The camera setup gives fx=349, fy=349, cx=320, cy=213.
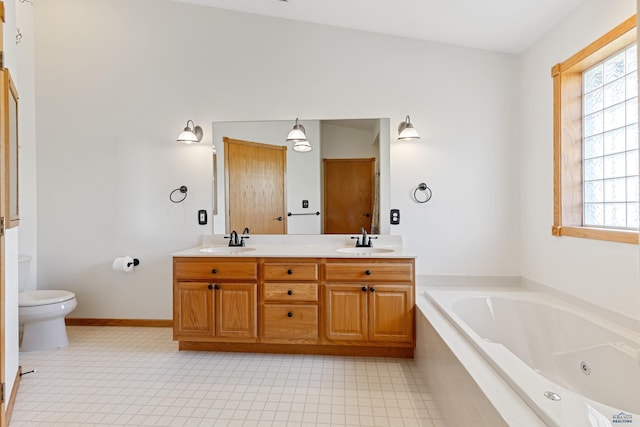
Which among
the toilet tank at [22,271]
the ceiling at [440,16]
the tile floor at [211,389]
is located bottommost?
the tile floor at [211,389]

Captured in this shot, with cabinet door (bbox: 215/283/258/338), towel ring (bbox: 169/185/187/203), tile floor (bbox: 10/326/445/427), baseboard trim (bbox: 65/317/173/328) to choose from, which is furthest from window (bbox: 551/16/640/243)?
baseboard trim (bbox: 65/317/173/328)

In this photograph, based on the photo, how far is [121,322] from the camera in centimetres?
320

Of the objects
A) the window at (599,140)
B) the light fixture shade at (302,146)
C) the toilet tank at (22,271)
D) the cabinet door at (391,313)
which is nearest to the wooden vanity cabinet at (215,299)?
the cabinet door at (391,313)

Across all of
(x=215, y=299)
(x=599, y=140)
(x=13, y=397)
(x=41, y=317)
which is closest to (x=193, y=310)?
(x=215, y=299)

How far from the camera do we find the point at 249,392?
81.4 inches

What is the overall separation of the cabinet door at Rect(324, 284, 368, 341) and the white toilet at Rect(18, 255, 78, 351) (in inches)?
81.1

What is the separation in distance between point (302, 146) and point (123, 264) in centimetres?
186

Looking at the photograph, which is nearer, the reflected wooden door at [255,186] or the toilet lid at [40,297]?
the toilet lid at [40,297]

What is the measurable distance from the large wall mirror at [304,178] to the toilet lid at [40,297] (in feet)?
4.19

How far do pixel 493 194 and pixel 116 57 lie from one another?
3495 millimetres

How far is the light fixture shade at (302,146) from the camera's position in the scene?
9.84ft

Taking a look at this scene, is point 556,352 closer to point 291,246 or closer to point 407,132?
point 407,132

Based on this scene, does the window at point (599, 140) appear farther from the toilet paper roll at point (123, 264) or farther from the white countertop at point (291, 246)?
the toilet paper roll at point (123, 264)

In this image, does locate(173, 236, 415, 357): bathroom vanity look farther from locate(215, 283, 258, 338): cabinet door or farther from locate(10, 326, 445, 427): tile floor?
locate(10, 326, 445, 427): tile floor
